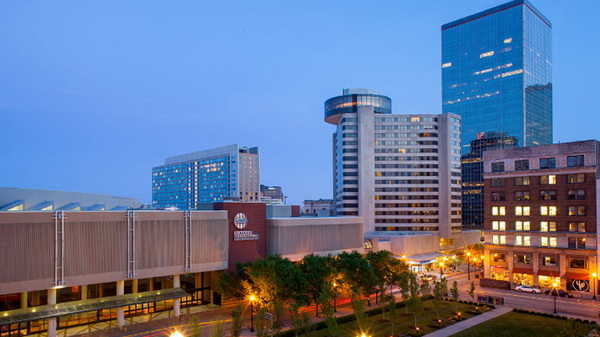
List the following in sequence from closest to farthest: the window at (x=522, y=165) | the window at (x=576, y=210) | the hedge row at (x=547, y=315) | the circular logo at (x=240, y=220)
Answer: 1. the hedge row at (x=547, y=315)
2. the circular logo at (x=240, y=220)
3. the window at (x=576, y=210)
4. the window at (x=522, y=165)

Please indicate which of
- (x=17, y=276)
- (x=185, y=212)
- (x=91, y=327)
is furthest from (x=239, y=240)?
(x=17, y=276)

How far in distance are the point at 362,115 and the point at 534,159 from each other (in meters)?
73.0

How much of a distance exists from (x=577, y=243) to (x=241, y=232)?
57177mm

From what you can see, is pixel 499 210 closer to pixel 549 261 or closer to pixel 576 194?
pixel 549 261

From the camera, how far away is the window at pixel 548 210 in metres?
80.8

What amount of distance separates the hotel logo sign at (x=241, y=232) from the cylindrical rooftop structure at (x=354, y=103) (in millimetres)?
109682

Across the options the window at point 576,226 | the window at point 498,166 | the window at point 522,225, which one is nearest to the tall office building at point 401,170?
the window at point 498,166

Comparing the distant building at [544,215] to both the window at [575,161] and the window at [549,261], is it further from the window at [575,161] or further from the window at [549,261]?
the window at [575,161]

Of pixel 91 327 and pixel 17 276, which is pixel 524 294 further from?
pixel 17 276

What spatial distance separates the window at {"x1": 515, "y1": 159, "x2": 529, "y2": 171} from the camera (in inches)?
3353

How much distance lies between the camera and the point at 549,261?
265 ft

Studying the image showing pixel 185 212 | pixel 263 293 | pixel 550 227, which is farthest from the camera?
pixel 550 227

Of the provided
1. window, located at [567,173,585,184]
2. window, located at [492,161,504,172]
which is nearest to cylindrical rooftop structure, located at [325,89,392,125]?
window, located at [492,161,504,172]

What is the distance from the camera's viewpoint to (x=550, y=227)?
266 feet
